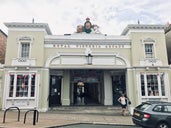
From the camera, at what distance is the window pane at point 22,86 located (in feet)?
45.9

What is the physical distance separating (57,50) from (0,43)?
762 centimetres

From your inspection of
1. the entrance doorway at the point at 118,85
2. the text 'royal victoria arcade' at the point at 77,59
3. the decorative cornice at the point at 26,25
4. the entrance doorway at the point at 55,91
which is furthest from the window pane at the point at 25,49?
the entrance doorway at the point at 118,85

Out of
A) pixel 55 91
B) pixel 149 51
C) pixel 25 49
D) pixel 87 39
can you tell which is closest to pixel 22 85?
pixel 25 49

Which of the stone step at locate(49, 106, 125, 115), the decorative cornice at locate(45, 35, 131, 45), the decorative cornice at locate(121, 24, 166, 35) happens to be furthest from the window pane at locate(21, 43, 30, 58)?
the decorative cornice at locate(121, 24, 166, 35)

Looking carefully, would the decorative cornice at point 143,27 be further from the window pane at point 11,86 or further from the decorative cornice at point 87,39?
the window pane at point 11,86

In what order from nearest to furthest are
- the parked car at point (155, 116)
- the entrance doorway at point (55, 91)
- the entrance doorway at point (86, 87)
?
the parked car at point (155, 116) < the entrance doorway at point (55, 91) < the entrance doorway at point (86, 87)

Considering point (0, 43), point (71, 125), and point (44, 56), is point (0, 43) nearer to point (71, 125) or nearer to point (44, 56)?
point (44, 56)

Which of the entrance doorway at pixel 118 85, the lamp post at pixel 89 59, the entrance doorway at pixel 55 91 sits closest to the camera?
the lamp post at pixel 89 59

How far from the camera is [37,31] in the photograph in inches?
585

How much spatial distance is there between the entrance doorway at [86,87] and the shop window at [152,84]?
4588 mm

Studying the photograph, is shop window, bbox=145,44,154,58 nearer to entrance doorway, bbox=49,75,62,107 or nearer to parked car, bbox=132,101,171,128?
parked car, bbox=132,101,171,128

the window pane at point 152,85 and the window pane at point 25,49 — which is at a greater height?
the window pane at point 25,49

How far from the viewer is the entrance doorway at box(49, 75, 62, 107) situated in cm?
1659

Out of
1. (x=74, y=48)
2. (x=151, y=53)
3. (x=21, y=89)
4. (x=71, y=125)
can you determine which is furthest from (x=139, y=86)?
(x=21, y=89)
